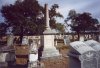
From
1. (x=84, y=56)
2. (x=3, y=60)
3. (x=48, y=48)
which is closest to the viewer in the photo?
(x=84, y=56)

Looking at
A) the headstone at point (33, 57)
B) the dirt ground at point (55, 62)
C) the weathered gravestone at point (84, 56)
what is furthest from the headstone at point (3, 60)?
the weathered gravestone at point (84, 56)

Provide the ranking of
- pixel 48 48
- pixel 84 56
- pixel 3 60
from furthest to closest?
1. pixel 48 48
2. pixel 3 60
3. pixel 84 56

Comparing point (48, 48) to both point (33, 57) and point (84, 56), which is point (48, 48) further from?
point (84, 56)

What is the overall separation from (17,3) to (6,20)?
12.4ft

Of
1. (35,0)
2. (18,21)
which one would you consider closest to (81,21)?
(35,0)

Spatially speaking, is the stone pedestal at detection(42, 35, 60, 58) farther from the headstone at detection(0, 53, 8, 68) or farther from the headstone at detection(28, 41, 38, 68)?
the headstone at detection(28, 41, 38, 68)

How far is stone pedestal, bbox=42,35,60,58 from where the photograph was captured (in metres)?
19.7

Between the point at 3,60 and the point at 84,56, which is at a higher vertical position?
the point at 84,56

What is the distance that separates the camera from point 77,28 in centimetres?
4709

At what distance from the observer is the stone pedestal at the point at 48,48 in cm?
1969

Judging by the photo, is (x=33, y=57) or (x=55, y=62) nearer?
(x=33, y=57)

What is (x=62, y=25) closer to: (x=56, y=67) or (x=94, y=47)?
(x=56, y=67)

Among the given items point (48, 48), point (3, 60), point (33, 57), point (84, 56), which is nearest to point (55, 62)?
point (33, 57)

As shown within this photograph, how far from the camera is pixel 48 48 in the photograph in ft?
66.2
